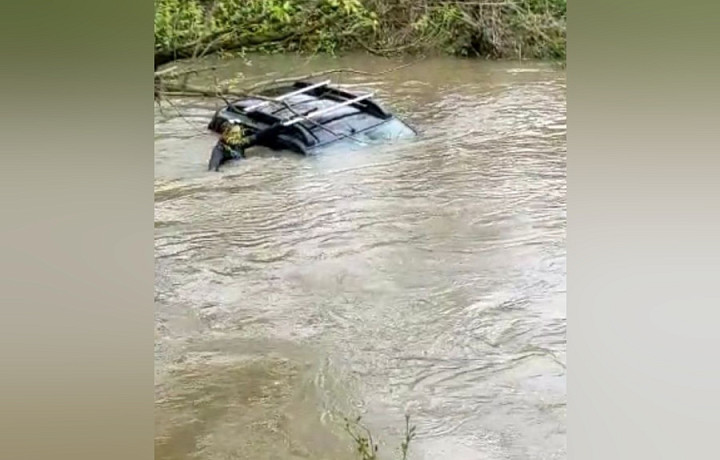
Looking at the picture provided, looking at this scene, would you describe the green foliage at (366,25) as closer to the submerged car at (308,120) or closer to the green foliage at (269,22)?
the green foliage at (269,22)

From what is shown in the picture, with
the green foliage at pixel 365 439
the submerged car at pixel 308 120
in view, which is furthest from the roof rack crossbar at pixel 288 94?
the green foliage at pixel 365 439

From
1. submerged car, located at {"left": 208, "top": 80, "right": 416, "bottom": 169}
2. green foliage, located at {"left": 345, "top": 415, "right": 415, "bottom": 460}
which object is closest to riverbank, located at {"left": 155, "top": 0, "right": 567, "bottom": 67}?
submerged car, located at {"left": 208, "top": 80, "right": 416, "bottom": 169}

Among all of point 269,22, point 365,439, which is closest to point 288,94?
point 269,22

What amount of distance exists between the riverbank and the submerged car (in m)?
0.12

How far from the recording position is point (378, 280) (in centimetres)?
183

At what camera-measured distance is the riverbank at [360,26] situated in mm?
1846

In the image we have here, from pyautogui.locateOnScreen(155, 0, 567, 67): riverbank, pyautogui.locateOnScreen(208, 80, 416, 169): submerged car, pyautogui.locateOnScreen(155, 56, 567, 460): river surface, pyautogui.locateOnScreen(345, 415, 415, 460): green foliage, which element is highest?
pyautogui.locateOnScreen(155, 0, 567, 67): riverbank

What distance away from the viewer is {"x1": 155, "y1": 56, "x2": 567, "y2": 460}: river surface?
1805 mm

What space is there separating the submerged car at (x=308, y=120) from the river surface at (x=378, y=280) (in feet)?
0.11

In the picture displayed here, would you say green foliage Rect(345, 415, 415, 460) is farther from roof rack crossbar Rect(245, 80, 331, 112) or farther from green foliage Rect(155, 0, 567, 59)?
green foliage Rect(155, 0, 567, 59)

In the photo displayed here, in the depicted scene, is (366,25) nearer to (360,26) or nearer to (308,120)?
(360,26)
